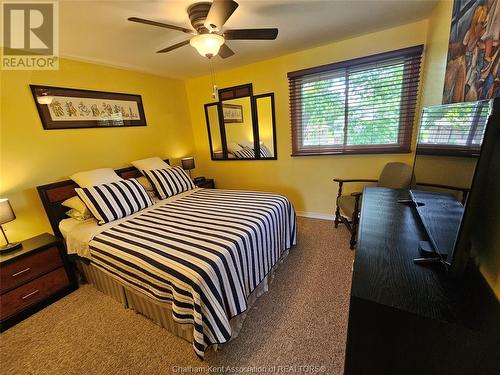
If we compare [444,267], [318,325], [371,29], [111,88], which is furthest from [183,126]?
[444,267]

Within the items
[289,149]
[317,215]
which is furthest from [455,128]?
[317,215]

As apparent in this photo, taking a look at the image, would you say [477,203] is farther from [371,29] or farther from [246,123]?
[246,123]

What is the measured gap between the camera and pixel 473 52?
1113 mm

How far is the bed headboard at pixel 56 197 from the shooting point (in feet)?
6.98

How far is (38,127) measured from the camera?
216 cm

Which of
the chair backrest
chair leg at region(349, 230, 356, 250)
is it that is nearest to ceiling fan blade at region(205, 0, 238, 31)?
the chair backrest

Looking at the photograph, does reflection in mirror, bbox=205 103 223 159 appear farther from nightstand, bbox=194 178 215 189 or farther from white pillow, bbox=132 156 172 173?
white pillow, bbox=132 156 172 173

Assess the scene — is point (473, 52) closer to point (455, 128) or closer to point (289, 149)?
point (455, 128)

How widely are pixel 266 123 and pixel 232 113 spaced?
62 cm

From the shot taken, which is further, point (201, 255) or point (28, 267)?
point (28, 267)

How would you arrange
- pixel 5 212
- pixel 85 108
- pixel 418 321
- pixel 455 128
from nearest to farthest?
pixel 418 321
pixel 455 128
pixel 5 212
pixel 85 108

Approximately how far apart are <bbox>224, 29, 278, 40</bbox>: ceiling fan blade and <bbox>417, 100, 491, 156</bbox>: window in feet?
4.02

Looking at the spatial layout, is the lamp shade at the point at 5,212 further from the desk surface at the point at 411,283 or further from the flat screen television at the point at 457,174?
the flat screen television at the point at 457,174

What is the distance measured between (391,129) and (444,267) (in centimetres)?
208
